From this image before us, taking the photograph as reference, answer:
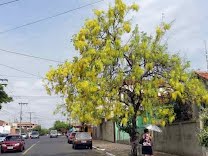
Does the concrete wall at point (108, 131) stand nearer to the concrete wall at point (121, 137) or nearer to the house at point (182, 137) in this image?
the concrete wall at point (121, 137)

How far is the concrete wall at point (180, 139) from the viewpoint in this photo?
21.7 meters

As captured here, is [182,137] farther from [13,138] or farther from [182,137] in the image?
[13,138]

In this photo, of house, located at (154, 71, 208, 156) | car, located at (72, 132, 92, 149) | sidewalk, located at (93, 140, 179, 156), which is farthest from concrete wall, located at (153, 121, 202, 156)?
car, located at (72, 132, 92, 149)

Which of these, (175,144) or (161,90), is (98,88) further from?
(175,144)

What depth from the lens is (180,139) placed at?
24.3m

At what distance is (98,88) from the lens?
22875 mm

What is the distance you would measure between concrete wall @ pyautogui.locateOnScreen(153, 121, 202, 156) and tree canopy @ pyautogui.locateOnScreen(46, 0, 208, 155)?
1.12 meters

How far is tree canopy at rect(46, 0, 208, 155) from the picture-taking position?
903 inches

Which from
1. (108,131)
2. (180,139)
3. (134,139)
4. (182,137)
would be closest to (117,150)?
(134,139)

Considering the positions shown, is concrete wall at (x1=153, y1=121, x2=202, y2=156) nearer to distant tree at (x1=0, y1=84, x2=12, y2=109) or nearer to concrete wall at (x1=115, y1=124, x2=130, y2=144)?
concrete wall at (x1=115, y1=124, x2=130, y2=144)

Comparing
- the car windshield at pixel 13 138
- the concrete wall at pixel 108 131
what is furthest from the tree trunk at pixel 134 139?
the concrete wall at pixel 108 131

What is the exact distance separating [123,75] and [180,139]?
4.78 meters

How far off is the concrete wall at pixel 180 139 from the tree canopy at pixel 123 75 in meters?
1.12

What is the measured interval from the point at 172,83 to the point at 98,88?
385cm
